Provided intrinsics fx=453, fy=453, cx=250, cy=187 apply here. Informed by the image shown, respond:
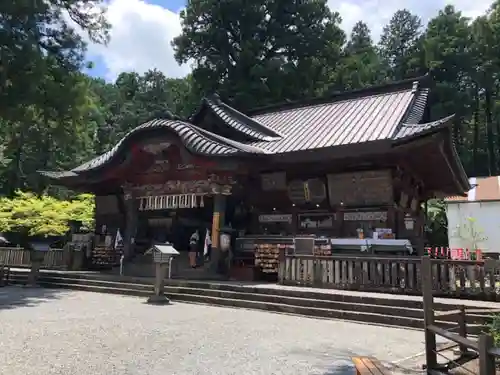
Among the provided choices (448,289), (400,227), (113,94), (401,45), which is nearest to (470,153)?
(401,45)

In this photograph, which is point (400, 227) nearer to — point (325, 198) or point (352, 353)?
point (325, 198)

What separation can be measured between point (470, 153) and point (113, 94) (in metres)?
40.7

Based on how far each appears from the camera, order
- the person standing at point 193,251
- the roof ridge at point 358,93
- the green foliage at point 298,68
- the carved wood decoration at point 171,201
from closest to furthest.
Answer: the person standing at point 193,251 → the carved wood decoration at point 171,201 → the roof ridge at point 358,93 → the green foliage at point 298,68

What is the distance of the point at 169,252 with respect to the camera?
11531 millimetres

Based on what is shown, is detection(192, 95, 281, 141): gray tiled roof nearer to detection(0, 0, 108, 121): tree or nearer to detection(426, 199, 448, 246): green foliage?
detection(0, 0, 108, 121): tree

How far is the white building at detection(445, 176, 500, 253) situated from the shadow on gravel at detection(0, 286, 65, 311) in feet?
72.1

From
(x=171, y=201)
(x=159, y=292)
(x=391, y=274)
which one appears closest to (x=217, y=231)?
(x=171, y=201)

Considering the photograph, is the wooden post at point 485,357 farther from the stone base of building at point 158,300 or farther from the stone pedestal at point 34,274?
the stone pedestal at point 34,274

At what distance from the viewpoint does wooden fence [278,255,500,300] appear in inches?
370

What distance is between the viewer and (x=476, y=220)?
26266mm

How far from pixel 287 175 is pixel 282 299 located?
5.81 m

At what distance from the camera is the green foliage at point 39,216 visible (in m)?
22.3

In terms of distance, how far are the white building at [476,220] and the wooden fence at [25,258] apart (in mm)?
21052

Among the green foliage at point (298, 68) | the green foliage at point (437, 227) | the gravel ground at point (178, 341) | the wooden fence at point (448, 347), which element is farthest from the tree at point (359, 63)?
the wooden fence at point (448, 347)
